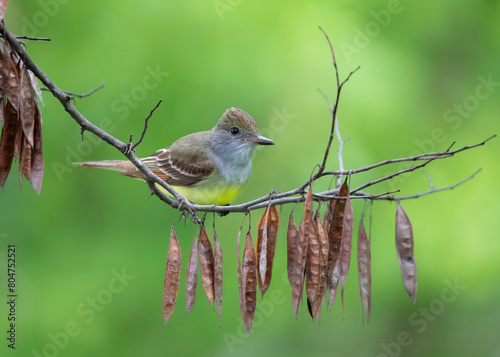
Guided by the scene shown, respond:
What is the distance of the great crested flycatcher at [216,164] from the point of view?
416 centimetres

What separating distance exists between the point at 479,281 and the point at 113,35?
334cm

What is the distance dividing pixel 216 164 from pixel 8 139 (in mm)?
2334

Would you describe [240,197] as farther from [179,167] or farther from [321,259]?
[321,259]

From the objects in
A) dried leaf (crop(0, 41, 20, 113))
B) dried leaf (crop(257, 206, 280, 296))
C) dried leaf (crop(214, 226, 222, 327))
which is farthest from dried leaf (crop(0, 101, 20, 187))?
dried leaf (crop(257, 206, 280, 296))

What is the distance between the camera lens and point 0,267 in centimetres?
475

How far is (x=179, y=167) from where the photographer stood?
4574mm

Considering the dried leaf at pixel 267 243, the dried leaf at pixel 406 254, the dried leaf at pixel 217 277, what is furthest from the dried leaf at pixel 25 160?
the dried leaf at pixel 406 254

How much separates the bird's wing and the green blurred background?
151mm

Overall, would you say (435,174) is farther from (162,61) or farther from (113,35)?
(113,35)

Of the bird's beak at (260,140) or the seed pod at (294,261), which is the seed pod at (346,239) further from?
the bird's beak at (260,140)

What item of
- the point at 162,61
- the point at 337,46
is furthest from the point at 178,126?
the point at 337,46

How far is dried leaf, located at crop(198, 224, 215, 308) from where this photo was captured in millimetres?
2234

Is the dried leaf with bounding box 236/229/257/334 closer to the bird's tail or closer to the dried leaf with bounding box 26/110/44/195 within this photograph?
the dried leaf with bounding box 26/110/44/195

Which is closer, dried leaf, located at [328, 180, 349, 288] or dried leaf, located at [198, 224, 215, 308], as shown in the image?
dried leaf, located at [328, 180, 349, 288]
